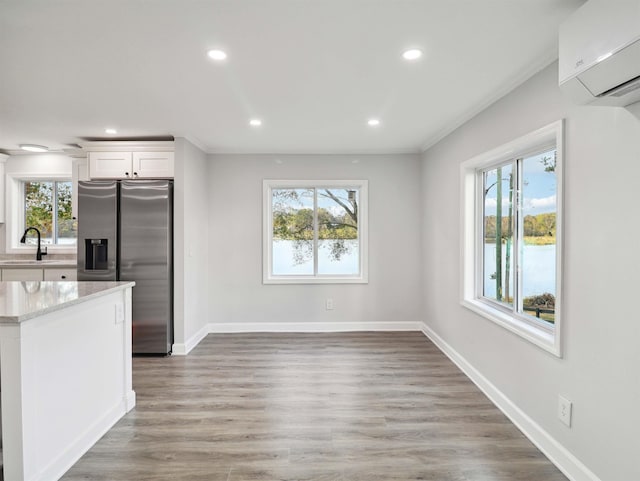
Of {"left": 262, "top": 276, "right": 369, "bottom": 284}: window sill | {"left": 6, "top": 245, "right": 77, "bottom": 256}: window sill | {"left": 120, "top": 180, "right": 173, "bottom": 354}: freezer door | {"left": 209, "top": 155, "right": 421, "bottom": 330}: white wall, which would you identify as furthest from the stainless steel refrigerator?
{"left": 262, "top": 276, "right": 369, "bottom": 284}: window sill

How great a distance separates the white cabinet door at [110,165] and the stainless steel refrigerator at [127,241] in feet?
0.78

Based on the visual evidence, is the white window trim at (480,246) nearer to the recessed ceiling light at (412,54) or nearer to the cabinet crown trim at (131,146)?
the recessed ceiling light at (412,54)

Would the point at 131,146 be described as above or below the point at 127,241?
above

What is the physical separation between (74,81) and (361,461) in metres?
3.13

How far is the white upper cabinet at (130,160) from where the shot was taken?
4156 millimetres

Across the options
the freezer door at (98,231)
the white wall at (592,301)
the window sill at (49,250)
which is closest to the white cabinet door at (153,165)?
the freezer door at (98,231)

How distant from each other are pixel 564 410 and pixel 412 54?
221 centimetres

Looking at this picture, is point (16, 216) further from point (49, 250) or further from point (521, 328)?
point (521, 328)

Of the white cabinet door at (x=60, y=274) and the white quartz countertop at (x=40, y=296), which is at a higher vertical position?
the white quartz countertop at (x=40, y=296)

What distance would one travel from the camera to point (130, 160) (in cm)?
421

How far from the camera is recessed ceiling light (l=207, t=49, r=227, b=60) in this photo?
2.20 meters

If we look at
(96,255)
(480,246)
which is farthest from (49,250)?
(480,246)

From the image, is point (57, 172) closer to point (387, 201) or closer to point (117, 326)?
point (117, 326)

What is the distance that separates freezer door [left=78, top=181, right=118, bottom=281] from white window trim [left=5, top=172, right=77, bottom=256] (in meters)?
1.18
